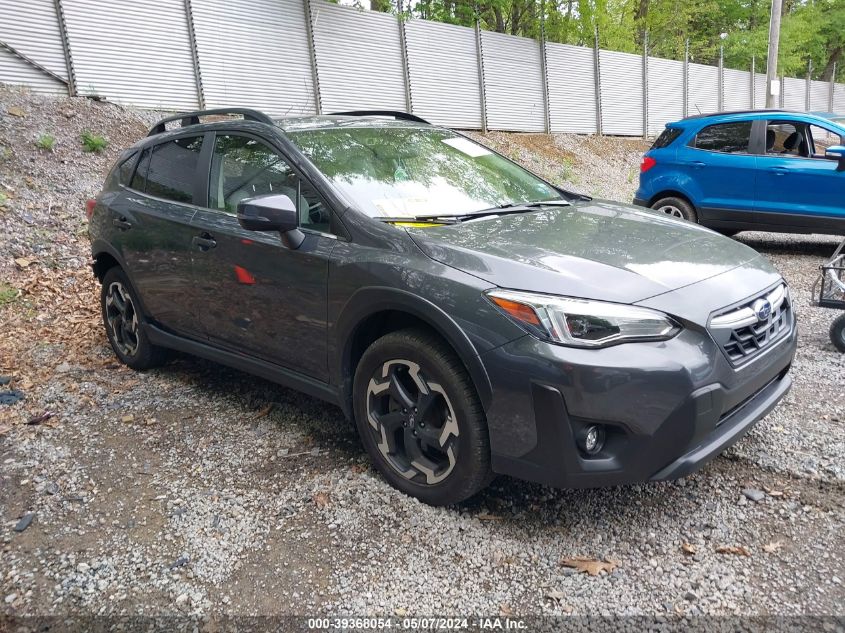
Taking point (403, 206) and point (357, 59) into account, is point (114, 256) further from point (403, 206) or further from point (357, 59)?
point (357, 59)

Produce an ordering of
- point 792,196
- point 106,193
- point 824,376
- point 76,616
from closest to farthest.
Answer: point 76,616 < point 824,376 < point 106,193 < point 792,196

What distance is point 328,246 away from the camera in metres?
3.35

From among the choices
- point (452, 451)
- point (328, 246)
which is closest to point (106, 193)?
point (328, 246)

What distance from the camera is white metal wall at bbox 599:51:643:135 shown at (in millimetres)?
21688

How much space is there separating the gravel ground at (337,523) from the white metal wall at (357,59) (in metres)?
10.9

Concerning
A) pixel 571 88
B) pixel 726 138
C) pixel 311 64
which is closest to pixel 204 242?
pixel 726 138

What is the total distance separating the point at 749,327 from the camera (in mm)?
2896

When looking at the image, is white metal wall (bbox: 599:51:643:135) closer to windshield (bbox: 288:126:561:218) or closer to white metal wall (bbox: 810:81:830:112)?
white metal wall (bbox: 810:81:830:112)

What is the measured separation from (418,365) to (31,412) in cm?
301

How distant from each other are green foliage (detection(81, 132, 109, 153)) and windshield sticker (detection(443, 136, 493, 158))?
24.4ft

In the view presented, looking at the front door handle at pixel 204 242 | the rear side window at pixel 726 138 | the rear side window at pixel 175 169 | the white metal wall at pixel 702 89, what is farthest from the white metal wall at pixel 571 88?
the front door handle at pixel 204 242

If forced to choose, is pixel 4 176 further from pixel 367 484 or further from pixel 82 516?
pixel 367 484

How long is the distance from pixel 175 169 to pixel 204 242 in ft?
2.71

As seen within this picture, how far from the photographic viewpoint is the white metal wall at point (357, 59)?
14.2 m
